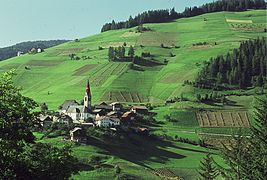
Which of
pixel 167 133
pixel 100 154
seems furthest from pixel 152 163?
pixel 167 133

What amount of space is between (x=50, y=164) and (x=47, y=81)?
154 m

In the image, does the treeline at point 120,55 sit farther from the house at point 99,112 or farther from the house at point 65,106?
the house at point 99,112

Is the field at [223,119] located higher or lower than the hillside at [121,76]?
lower

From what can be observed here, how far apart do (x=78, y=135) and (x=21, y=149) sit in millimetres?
63286

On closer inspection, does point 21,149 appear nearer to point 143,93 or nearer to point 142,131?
point 142,131

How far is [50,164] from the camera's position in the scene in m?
17.8

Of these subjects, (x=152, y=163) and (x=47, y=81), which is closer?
(x=152, y=163)

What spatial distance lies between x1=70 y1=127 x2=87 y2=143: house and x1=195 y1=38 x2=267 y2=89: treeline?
213ft

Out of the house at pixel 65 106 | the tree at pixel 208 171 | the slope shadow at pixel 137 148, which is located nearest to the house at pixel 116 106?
the house at pixel 65 106

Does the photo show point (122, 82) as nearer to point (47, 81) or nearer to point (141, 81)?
point (141, 81)

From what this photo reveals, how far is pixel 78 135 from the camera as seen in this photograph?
80.4 metres

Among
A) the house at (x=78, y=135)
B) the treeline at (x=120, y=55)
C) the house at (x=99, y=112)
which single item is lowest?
the house at (x=99, y=112)

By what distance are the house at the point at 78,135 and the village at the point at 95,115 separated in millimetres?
4020

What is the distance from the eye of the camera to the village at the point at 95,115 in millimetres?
98375
